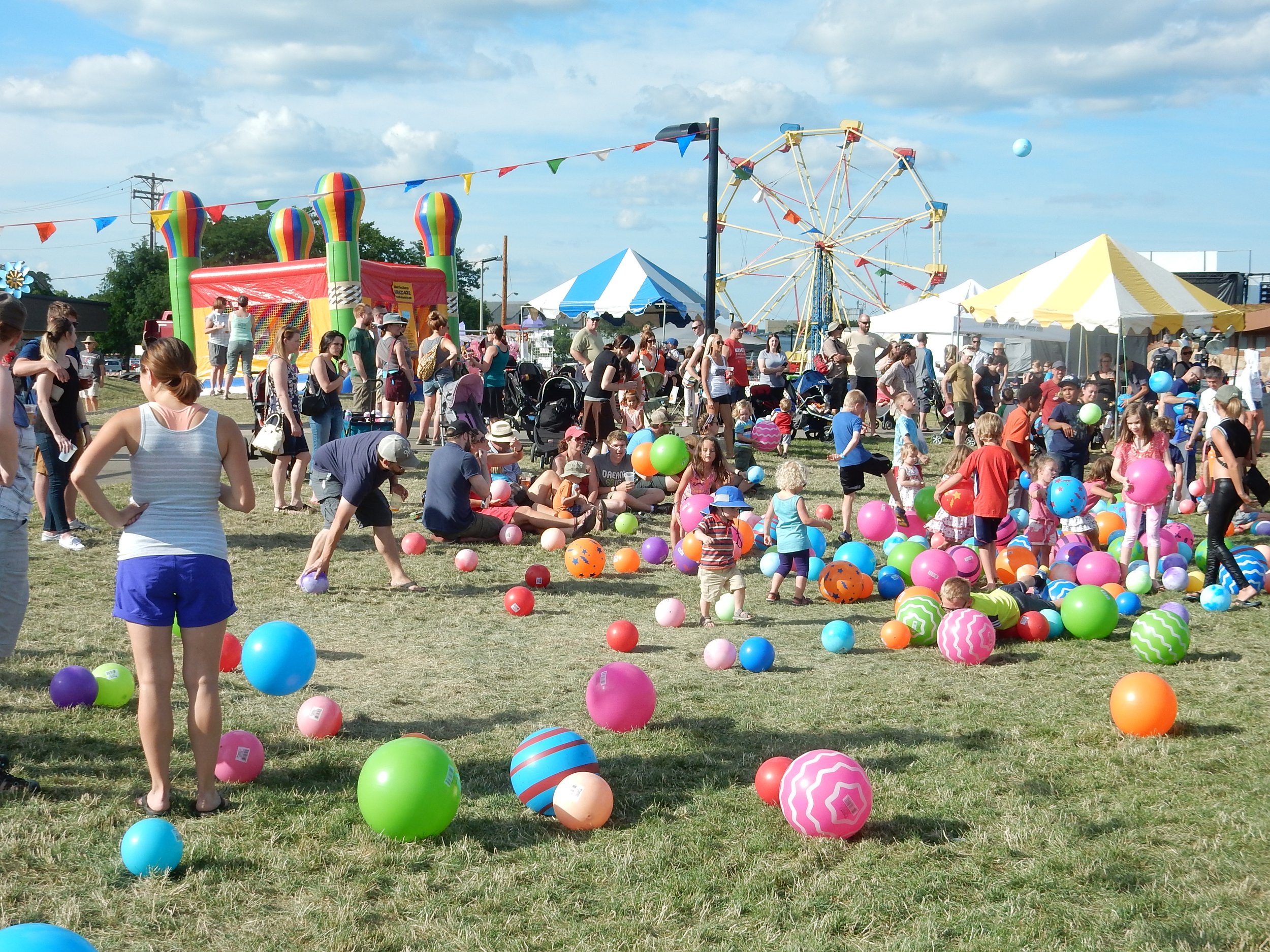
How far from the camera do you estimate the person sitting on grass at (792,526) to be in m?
8.16

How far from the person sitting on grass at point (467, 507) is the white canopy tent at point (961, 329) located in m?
13.4

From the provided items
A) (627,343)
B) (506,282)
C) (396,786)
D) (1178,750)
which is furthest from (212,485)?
(506,282)

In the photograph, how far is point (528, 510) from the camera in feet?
35.2

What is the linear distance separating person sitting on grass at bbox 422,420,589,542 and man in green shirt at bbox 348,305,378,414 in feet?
5.43

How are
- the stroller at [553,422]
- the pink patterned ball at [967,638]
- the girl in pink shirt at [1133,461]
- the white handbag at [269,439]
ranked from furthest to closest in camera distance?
1. the stroller at [553,422]
2. the white handbag at [269,439]
3. the girl in pink shirt at [1133,461]
4. the pink patterned ball at [967,638]

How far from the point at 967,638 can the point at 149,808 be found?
4.69 meters

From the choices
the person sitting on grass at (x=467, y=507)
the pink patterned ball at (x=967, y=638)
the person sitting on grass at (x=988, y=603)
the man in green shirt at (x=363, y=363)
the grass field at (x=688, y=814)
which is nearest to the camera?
the grass field at (x=688, y=814)

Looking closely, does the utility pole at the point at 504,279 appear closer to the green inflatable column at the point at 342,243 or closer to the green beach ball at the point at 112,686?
the green inflatable column at the point at 342,243

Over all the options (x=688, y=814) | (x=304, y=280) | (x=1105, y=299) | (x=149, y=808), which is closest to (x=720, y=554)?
(x=688, y=814)

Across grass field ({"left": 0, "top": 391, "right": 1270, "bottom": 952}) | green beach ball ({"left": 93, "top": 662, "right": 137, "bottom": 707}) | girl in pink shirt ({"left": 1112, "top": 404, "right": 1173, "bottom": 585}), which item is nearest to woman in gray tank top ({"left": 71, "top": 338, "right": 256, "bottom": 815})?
grass field ({"left": 0, "top": 391, "right": 1270, "bottom": 952})

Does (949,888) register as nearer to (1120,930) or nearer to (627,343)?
(1120,930)

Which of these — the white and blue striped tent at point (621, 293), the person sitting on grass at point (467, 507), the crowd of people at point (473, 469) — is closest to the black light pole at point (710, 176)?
the crowd of people at point (473, 469)

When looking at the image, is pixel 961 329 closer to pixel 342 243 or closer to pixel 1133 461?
pixel 342 243

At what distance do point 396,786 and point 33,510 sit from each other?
8.71 m
